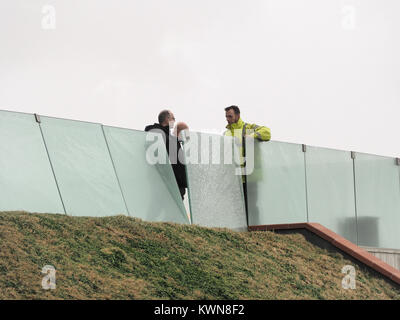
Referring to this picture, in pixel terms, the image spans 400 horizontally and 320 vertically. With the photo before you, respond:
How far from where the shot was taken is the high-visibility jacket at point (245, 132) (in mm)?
13305

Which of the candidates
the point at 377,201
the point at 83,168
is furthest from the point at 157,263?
the point at 377,201

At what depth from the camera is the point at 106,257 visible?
8.96 metres

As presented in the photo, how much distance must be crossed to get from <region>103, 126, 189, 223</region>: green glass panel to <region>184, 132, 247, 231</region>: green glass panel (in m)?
0.38

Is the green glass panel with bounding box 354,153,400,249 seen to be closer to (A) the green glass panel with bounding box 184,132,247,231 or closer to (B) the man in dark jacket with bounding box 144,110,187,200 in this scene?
(A) the green glass panel with bounding box 184,132,247,231

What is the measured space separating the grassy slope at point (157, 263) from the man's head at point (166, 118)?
2.46 meters

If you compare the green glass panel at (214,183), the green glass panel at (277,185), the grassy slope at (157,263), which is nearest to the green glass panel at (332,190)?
the green glass panel at (277,185)

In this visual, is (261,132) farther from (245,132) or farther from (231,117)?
(231,117)

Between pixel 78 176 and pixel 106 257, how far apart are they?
8.41ft

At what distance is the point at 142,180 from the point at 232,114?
2.43m

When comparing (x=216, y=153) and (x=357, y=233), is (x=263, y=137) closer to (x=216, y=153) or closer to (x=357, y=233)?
(x=216, y=153)

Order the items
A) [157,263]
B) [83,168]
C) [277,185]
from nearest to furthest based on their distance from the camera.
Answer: [157,263], [83,168], [277,185]

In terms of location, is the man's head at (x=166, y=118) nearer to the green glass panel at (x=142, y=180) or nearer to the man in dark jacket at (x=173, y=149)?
the man in dark jacket at (x=173, y=149)

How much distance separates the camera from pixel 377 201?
15.2 meters

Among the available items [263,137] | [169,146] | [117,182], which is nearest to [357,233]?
[263,137]
